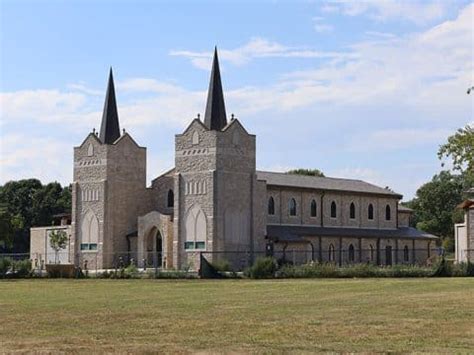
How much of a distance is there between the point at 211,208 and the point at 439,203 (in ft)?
192

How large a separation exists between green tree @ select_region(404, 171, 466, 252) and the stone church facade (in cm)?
2911

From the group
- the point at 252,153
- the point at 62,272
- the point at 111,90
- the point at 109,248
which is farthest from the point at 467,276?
the point at 111,90

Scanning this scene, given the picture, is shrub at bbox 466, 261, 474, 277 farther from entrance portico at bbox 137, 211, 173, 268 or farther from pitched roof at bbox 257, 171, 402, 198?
pitched roof at bbox 257, 171, 402, 198

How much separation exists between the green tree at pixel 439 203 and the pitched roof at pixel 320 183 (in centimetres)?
2749

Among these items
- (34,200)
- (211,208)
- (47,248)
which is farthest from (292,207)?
(34,200)

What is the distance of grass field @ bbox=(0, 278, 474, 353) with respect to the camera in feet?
58.3

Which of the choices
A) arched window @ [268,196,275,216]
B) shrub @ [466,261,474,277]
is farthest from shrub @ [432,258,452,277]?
arched window @ [268,196,275,216]

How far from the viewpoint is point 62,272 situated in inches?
2576

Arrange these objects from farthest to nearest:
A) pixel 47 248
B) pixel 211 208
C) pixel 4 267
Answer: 1. pixel 47 248
2. pixel 211 208
3. pixel 4 267

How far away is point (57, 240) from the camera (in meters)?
88.5

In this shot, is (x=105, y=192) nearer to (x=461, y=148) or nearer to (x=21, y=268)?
(x=21, y=268)

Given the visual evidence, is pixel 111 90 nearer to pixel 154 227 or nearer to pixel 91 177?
pixel 91 177

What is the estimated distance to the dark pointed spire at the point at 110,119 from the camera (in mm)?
89375

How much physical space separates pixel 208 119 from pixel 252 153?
4803mm
